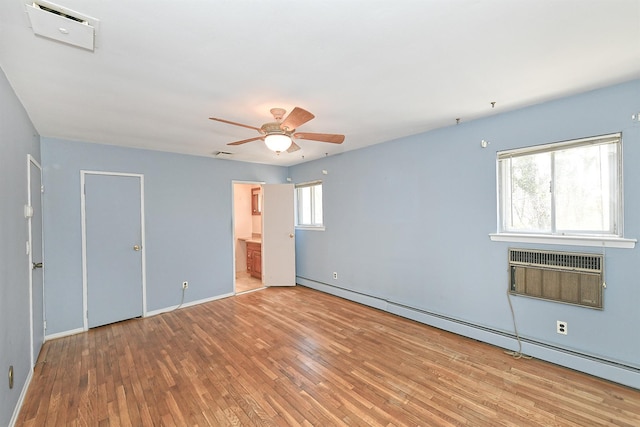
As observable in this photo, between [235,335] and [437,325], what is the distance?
255cm

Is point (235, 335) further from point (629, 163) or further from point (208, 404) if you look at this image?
point (629, 163)

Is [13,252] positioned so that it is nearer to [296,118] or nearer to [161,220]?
[161,220]

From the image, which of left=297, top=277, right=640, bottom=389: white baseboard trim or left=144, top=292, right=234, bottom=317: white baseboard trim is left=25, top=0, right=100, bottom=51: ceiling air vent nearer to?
left=144, top=292, right=234, bottom=317: white baseboard trim

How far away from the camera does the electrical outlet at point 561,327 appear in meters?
2.56

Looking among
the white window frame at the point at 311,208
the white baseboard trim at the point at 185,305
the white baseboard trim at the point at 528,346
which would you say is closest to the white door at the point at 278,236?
the white window frame at the point at 311,208

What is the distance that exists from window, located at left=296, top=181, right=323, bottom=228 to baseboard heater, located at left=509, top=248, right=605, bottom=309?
127 inches

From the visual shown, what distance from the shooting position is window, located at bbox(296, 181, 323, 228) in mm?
5387

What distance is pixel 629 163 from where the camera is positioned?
2.24 metres

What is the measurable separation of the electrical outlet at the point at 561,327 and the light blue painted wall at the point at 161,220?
15.2 feet

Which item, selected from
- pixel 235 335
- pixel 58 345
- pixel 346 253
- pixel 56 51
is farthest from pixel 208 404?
pixel 346 253

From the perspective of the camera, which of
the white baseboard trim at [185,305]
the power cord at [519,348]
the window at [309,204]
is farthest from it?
the window at [309,204]

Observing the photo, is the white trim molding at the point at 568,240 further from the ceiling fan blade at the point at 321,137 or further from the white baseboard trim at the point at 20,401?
the white baseboard trim at the point at 20,401

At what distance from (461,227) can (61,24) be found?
377 cm

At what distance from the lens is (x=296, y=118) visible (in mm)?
2256
